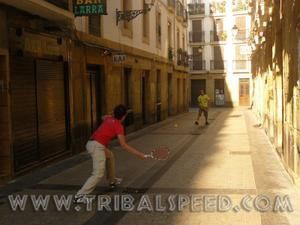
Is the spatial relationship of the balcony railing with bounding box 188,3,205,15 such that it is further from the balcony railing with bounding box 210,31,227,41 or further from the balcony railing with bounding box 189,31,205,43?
the balcony railing with bounding box 210,31,227,41

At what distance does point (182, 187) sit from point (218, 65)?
134 feet

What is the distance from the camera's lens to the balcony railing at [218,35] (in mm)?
47709

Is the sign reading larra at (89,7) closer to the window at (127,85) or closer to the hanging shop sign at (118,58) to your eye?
the hanging shop sign at (118,58)

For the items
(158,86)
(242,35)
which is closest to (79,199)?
(158,86)

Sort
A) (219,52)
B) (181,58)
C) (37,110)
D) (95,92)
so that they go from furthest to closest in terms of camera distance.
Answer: (219,52)
(181,58)
(95,92)
(37,110)

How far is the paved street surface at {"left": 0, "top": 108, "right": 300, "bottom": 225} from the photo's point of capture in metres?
6.65

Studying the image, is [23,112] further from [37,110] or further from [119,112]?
[119,112]

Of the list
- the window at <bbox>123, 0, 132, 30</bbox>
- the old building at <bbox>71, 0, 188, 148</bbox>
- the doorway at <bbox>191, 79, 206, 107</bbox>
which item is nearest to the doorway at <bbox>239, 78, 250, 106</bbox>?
the doorway at <bbox>191, 79, 206, 107</bbox>

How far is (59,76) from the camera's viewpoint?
12422 millimetres

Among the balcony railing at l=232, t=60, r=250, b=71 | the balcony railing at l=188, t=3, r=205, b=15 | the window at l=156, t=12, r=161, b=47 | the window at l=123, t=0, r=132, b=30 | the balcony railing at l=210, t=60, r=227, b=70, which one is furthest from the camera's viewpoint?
the balcony railing at l=188, t=3, r=205, b=15

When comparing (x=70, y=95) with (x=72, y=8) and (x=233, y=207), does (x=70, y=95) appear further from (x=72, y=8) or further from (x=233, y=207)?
(x=233, y=207)

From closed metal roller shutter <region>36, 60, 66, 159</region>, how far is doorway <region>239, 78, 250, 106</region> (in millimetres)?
35639

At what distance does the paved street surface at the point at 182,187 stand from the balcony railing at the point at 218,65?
34102mm

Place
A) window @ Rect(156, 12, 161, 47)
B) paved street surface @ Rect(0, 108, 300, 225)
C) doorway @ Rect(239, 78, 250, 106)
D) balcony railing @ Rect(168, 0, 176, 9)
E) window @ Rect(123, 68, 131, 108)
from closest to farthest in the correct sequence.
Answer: paved street surface @ Rect(0, 108, 300, 225) → window @ Rect(123, 68, 131, 108) → window @ Rect(156, 12, 161, 47) → balcony railing @ Rect(168, 0, 176, 9) → doorway @ Rect(239, 78, 250, 106)
